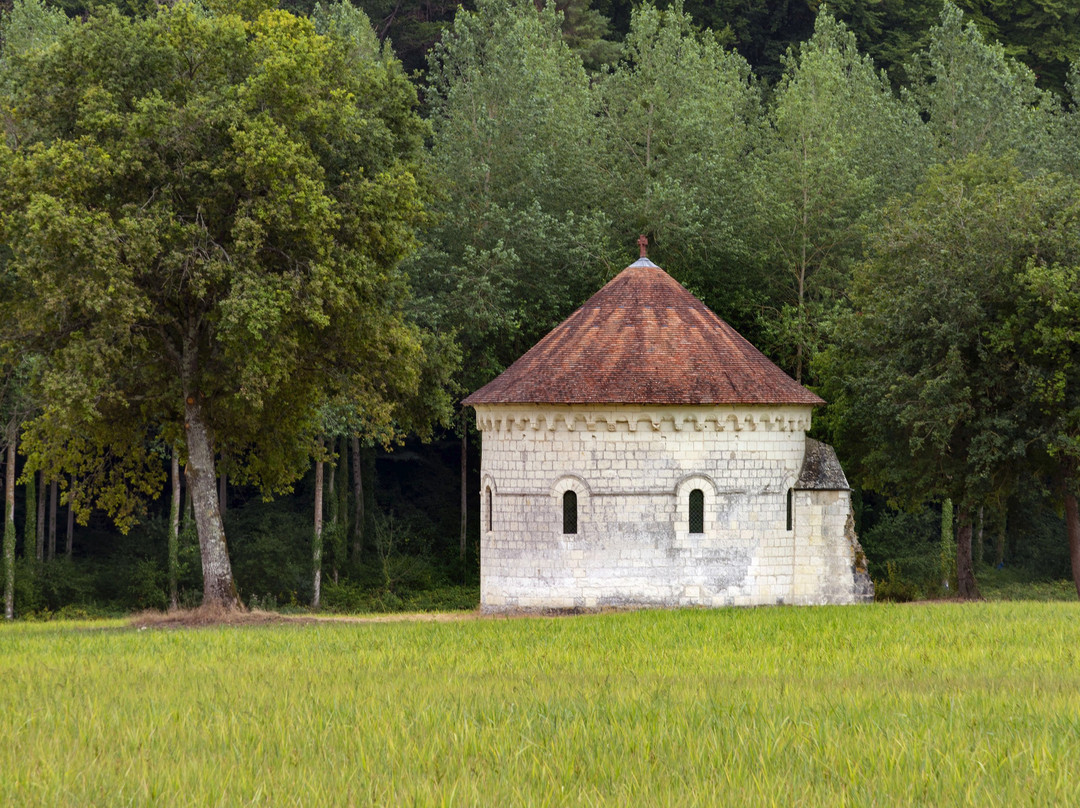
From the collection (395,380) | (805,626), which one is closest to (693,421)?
(395,380)

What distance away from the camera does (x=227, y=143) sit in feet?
75.0

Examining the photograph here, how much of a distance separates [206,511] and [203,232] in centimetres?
544

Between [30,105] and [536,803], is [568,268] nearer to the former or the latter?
[30,105]

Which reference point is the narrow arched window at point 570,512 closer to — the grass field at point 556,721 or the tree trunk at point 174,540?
the grass field at point 556,721

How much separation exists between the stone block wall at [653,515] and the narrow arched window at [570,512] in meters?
0.40

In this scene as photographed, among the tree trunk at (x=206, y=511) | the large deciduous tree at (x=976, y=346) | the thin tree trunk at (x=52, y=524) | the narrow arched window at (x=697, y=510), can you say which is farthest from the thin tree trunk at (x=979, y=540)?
the thin tree trunk at (x=52, y=524)

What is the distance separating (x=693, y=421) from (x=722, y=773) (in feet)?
60.3

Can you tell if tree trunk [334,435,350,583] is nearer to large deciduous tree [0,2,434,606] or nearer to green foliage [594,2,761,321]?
green foliage [594,2,761,321]

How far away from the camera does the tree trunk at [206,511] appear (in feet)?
79.7

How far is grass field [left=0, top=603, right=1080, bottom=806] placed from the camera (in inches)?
306

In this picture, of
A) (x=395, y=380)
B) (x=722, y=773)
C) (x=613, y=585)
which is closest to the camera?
(x=722, y=773)

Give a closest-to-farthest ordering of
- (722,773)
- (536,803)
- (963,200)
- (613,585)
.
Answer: (536,803), (722,773), (613,585), (963,200)

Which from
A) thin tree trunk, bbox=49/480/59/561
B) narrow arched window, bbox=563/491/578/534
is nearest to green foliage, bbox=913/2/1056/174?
narrow arched window, bbox=563/491/578/534

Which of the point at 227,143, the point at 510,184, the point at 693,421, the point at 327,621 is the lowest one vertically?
the point at 327,621
